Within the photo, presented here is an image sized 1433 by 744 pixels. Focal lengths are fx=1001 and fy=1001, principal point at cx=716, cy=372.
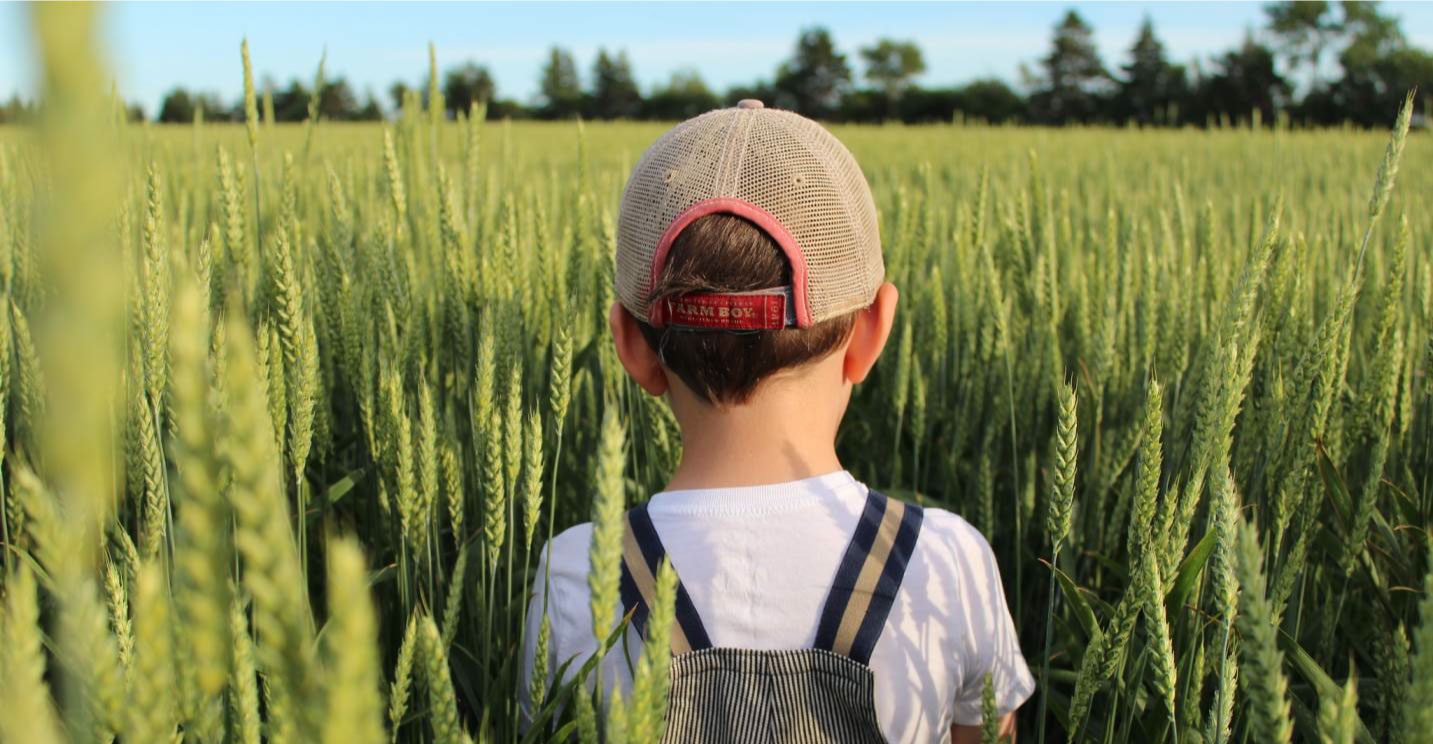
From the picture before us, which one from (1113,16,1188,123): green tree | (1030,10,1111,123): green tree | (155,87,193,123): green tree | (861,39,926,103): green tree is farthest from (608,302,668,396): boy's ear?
(861,39,926,103): green tree

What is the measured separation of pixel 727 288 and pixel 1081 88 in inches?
1616

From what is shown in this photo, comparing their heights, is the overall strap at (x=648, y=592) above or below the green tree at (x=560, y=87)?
below

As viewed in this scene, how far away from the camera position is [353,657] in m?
0.25

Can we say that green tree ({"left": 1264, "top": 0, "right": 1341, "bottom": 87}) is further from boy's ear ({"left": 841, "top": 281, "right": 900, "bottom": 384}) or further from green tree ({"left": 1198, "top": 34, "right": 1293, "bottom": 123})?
boy's ear ({"left": 841, "top": 281, "right": 900, "bottom": 384})

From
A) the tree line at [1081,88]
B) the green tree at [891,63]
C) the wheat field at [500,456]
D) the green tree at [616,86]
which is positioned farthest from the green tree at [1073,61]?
the wheat field at [500,456]

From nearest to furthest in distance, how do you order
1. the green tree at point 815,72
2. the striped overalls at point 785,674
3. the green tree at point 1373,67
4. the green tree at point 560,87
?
1. the striped overalls at point 785,674
2. the green tree at point 1373,67
3. the green tree at point 560,87
4. the green tree at point 815,72

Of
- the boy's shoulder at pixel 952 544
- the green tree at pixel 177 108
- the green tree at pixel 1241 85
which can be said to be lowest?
the boy's shoulder at pixel 952 544

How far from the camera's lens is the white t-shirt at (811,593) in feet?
2.86

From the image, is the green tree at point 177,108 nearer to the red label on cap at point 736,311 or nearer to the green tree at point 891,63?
the red label on cap at point 736,311

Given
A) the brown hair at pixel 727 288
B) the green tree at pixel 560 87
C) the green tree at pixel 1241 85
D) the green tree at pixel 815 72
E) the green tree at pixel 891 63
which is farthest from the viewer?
the green tree at pixel 891 63

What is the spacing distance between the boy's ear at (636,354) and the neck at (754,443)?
7cm

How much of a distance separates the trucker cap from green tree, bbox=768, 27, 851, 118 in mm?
41249

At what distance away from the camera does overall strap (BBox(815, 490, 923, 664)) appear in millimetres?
860

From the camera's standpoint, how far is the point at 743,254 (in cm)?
94
